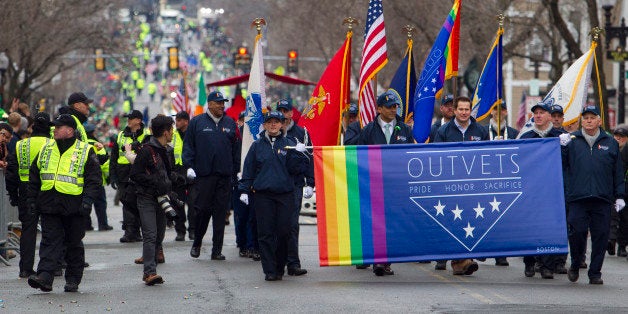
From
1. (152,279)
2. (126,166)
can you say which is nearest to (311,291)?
(152,279)

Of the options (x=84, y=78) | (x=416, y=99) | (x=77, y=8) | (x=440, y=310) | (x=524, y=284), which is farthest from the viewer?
(x=84, y=78)

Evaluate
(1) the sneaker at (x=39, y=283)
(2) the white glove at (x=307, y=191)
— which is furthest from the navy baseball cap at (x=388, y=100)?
(1) the sneaker at (x=39, y=283)

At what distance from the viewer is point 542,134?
51.1 ft

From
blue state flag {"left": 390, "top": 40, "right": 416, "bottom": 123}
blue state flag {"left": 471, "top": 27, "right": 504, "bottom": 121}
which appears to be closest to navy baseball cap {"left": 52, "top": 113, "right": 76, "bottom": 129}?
blue state flag {"left": 471, "top": 27, "right": 504, "bottom": 121}

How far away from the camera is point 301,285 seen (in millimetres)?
14234

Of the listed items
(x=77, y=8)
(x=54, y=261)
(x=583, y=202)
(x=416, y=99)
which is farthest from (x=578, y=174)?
(x=77, y=8)

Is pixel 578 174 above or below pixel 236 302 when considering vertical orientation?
above

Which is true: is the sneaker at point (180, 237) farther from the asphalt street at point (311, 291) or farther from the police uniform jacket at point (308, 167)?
the police uniform jacket at point (308, 167)

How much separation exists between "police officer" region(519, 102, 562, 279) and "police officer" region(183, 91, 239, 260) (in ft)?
12.0

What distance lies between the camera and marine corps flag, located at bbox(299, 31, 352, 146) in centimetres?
1659

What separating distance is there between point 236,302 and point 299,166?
253 cm

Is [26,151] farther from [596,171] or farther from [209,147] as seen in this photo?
[596,171]

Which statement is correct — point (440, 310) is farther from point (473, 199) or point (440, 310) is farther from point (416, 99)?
point (416, 99)

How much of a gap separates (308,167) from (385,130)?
90 cm
